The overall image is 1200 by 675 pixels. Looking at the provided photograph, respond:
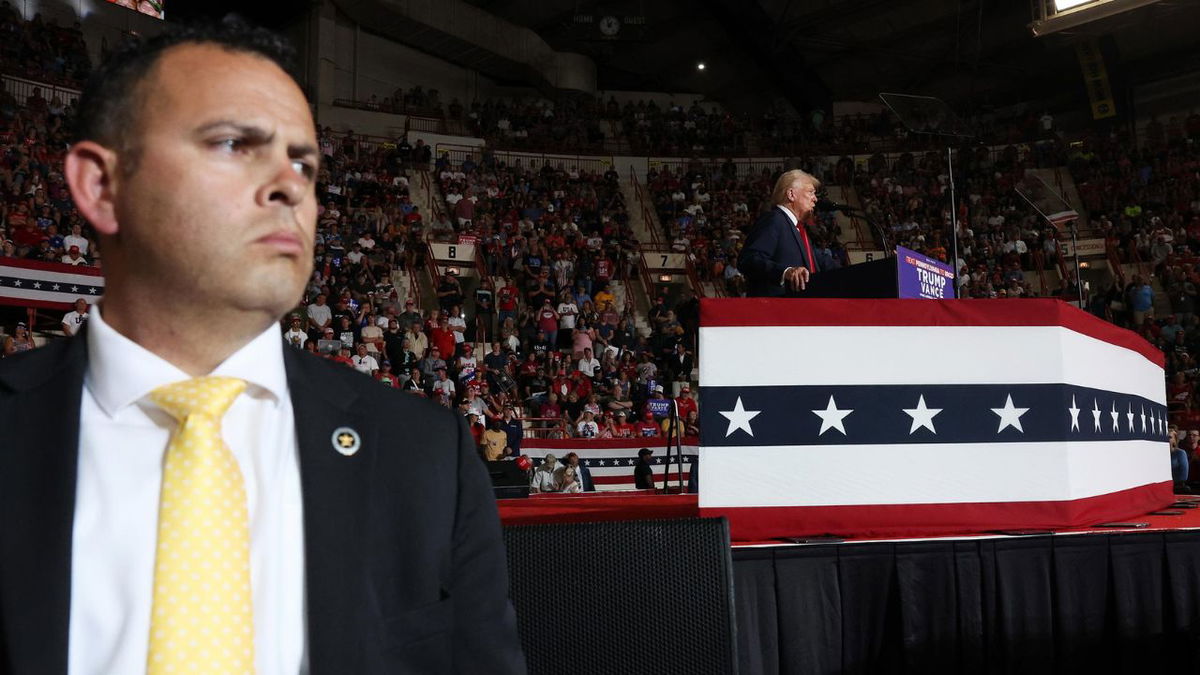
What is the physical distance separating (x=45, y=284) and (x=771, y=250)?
9.78m

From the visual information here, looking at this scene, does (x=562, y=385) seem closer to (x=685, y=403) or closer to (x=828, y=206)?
(x=685, y=403)

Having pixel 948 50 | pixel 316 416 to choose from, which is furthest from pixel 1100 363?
pixel 948 50

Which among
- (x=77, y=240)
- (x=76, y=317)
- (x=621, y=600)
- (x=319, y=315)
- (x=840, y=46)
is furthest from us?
(x=840, y=46)

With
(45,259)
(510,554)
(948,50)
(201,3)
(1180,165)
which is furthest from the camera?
(948,50)

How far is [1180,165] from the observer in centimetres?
1980

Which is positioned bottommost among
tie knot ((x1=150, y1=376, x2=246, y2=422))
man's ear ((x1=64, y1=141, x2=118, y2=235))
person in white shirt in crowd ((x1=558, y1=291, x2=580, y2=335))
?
tie knot ((x1=150, y1=376, x2=246, y2=422))

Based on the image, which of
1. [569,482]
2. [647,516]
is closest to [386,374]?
[569,482]

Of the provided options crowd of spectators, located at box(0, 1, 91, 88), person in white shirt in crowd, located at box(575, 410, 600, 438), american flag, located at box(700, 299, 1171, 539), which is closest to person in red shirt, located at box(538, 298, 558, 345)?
person in white shirt in crowd, located at box(575, 410, 600, 438)

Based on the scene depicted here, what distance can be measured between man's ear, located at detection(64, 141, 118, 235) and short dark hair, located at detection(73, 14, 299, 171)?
2 cm

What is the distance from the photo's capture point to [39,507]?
0.97 m

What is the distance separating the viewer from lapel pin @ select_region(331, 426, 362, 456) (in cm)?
112

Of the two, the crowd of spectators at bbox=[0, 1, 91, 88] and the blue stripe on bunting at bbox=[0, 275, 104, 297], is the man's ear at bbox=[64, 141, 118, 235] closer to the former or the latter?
the blue stripe on bunting at bbox=[0, 275, 104, 297]

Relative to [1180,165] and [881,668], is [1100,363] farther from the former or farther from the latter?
[1180,165]

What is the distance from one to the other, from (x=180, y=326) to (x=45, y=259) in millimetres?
11939
